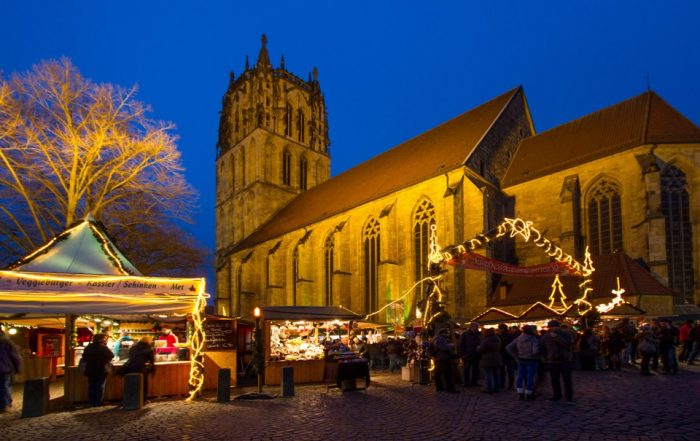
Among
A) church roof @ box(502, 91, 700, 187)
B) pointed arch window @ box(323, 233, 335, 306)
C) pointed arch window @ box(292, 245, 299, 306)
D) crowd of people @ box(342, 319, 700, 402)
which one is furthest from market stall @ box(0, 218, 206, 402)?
pointed arch window @ box(292, 245, 299, 306)

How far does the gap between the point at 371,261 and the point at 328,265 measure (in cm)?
405

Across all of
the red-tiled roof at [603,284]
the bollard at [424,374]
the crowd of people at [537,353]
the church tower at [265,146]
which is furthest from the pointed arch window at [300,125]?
the bollard at [424,374]

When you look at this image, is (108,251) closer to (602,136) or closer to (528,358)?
(528,358)

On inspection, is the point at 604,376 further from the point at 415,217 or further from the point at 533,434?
the point at 415,217

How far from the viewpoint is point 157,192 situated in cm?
1955

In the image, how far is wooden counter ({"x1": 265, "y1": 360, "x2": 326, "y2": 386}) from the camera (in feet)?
48.9

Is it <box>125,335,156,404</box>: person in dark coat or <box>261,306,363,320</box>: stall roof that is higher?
<box>261,306,363,320</box>: stall roof

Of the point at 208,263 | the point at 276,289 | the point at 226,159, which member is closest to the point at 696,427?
the point at 208,263

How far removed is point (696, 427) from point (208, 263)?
29.0 m

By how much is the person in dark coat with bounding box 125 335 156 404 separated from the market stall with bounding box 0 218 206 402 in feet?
1.86

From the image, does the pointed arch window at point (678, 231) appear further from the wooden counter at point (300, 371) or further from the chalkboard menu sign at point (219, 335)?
the chalkboard menu sign at point (219, 335)

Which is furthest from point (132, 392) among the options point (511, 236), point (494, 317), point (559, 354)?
point (494, 317)

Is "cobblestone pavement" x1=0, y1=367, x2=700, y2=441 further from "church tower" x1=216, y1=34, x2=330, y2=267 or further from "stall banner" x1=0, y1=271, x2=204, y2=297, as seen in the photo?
"church tower" x1=216, y1=34, x2=330, y2=267

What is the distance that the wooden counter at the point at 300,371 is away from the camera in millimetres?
14908
